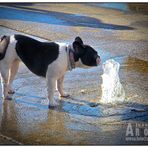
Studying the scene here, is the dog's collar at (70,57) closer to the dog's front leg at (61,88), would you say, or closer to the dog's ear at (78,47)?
the dog's ear at (78,47)

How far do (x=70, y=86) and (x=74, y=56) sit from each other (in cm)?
26

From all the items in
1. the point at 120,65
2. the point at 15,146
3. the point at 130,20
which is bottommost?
the point at 15,146

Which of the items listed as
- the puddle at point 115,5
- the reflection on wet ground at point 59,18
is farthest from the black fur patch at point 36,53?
the puddle at point 115,5

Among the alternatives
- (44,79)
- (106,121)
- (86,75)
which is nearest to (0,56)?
(44,79)

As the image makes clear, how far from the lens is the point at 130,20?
3021 mm

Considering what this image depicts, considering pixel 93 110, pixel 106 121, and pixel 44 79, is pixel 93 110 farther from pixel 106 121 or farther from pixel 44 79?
pixel 44 79

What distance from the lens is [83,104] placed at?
8.87 feet

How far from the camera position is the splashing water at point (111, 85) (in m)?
2.72

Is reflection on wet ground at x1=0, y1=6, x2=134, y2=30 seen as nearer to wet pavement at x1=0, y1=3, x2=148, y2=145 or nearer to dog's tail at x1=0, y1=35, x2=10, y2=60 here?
wet pavement at x1=0, y1=3, x2=148, y2=145

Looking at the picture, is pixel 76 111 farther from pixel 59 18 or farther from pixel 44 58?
pixel 59 18

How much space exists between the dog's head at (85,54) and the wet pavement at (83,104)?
0.15m

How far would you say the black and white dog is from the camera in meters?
2.62

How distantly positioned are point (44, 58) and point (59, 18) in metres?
0.41

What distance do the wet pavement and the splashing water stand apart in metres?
0.03
